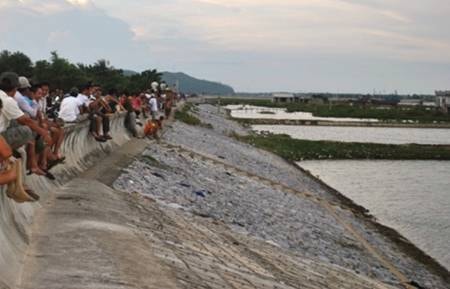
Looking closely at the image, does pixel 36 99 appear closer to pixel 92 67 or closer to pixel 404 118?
pixel 92 67

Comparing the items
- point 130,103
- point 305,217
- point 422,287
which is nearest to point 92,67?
point 130,103

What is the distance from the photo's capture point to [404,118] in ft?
384

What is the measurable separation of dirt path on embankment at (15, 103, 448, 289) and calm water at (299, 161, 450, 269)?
1814 millimetres

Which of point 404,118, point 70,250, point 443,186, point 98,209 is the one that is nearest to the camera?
point 70,250

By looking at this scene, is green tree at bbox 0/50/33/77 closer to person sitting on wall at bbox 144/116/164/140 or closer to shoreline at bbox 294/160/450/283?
person sitting on wall at bbox 144/116/164/140

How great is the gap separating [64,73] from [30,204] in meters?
67.3

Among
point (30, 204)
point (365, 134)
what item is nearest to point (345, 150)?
point (365, 134)

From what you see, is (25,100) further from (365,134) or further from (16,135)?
(365,134)

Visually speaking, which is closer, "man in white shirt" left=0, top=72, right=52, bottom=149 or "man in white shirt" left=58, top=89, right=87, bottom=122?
"man in white shirt" left=0, top=72, right=52, bottom=149

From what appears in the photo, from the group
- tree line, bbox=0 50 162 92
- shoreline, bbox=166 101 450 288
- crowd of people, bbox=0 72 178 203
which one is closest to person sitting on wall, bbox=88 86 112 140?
crowd of people, bbox=0 72 178 203

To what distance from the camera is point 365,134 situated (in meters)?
82.2

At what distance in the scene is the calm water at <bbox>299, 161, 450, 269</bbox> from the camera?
24.7 m

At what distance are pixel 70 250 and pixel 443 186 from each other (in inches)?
1298

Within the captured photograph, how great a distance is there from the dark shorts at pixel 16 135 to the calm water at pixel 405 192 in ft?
46.9
